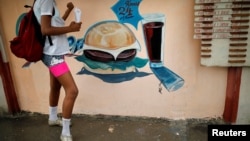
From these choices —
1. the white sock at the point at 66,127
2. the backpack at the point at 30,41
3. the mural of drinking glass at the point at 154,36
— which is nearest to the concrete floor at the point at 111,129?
the white sock at the point at 66,127

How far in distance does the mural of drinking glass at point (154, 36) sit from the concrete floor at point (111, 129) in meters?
0.75

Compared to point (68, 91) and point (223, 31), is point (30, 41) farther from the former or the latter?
point (223, 31)

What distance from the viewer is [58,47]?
2795mm

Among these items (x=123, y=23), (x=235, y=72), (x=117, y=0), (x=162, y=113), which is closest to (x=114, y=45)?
(x=123, y=23)

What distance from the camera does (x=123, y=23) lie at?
126 inches

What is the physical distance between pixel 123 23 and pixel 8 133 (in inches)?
73.9

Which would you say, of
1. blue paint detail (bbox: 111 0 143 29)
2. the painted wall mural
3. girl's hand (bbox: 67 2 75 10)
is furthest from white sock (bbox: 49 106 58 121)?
blue paint detail (bbox: 111 0 143 29)

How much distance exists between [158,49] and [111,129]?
1.08 metres

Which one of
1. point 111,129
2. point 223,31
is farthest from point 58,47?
point 223,31

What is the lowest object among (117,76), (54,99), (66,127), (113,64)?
(66,127)

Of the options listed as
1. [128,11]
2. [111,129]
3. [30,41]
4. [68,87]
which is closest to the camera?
[30,41]

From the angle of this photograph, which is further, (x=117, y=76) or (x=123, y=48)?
(x=117, y=76)

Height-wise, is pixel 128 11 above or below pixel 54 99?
above

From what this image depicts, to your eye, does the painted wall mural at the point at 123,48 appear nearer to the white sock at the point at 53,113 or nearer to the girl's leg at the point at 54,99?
the girl's leg at the point at 54,99
